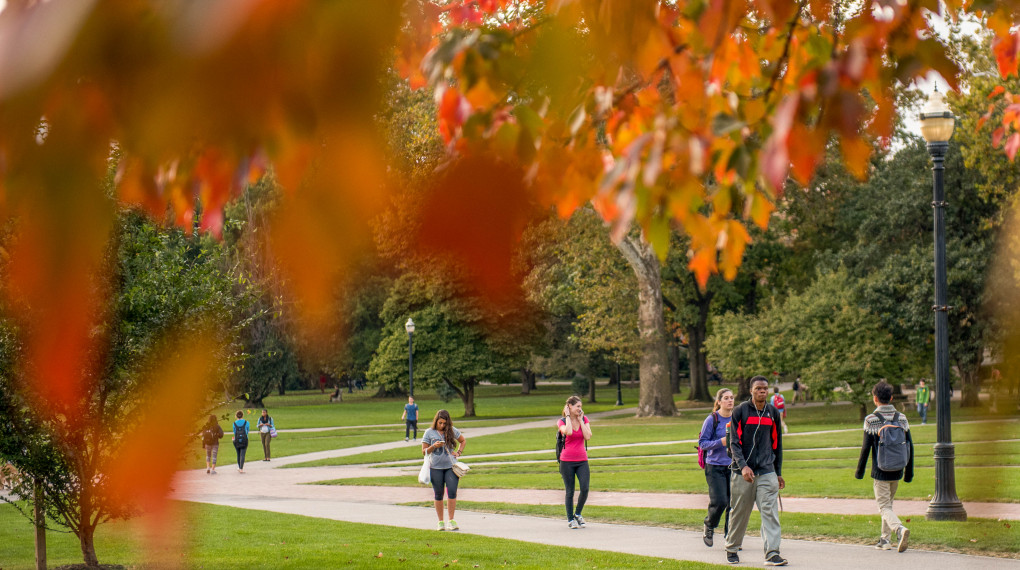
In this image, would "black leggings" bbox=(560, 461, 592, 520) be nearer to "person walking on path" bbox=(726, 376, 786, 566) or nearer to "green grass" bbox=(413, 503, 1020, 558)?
"green grass" bbox=(413, 503, 1020, 558)

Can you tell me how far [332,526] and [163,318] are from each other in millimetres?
5964

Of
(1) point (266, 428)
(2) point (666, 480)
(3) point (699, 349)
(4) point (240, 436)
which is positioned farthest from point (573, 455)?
(3) point (699, 349)

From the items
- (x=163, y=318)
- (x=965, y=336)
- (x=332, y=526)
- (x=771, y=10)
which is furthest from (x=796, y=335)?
(x=771, y=10)

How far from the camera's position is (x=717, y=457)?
40.7 ft

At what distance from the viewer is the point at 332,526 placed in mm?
Result: 15375

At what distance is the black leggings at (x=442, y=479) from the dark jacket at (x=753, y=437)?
189 inches

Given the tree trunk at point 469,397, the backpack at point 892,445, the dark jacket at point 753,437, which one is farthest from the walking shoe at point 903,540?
the tree trunk at point 469,397

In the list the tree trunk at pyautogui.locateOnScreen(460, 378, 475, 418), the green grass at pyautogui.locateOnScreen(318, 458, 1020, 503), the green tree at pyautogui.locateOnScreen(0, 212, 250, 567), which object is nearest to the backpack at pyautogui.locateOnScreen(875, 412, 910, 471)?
the green grass at pyautogui.locateOnScreen(318, 458, 1020, 503)

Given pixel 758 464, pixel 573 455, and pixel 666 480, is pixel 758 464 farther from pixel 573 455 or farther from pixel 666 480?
pixel 666 480

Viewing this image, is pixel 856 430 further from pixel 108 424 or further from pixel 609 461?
pixel 108 424

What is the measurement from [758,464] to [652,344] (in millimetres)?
35275

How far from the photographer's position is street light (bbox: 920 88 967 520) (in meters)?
13.8

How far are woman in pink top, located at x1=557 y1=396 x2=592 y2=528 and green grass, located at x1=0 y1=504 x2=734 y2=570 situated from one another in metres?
1.43

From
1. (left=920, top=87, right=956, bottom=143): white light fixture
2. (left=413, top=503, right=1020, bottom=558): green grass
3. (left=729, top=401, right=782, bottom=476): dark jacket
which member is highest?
(left=920, top=87, right=956, bottom=143): white light fixture
